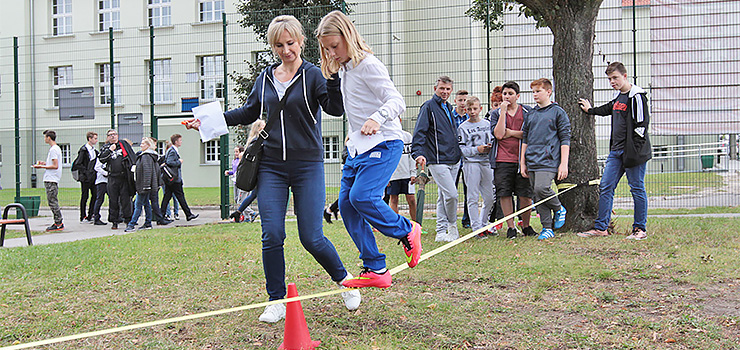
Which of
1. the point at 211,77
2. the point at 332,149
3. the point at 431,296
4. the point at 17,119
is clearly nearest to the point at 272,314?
the point at 431,296

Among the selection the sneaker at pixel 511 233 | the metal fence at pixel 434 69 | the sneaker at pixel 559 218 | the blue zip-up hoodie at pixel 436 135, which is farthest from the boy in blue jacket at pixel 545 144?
the metal fence at pixel 434 69

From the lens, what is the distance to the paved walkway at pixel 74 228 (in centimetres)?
934

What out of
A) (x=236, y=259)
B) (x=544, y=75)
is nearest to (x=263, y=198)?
(x=236, y=259)

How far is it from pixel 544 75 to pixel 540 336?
26.5 feet

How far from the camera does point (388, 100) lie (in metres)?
3.94

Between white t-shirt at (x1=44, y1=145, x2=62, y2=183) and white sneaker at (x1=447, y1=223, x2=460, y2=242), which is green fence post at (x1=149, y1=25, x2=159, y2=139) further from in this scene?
white sneaker at (x1=447, y1=223, x2=460, y2=242)

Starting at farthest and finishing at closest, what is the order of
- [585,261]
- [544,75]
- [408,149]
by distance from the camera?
[544,75], [408,149], [585,261]

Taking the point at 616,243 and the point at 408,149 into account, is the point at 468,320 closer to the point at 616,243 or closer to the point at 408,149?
the point at 616,243

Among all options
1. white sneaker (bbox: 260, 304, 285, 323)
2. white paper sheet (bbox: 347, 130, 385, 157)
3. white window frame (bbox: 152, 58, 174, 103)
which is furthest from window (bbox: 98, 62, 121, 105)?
white sneaker (bbox: 260, 304, 285, 323)

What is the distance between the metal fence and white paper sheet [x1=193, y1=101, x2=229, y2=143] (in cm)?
689

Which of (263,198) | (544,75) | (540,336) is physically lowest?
(540,336)

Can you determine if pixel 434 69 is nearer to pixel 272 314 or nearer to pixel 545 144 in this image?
pixel 545 144

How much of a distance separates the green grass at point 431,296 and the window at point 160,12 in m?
23.8

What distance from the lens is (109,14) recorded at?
30078 mm
